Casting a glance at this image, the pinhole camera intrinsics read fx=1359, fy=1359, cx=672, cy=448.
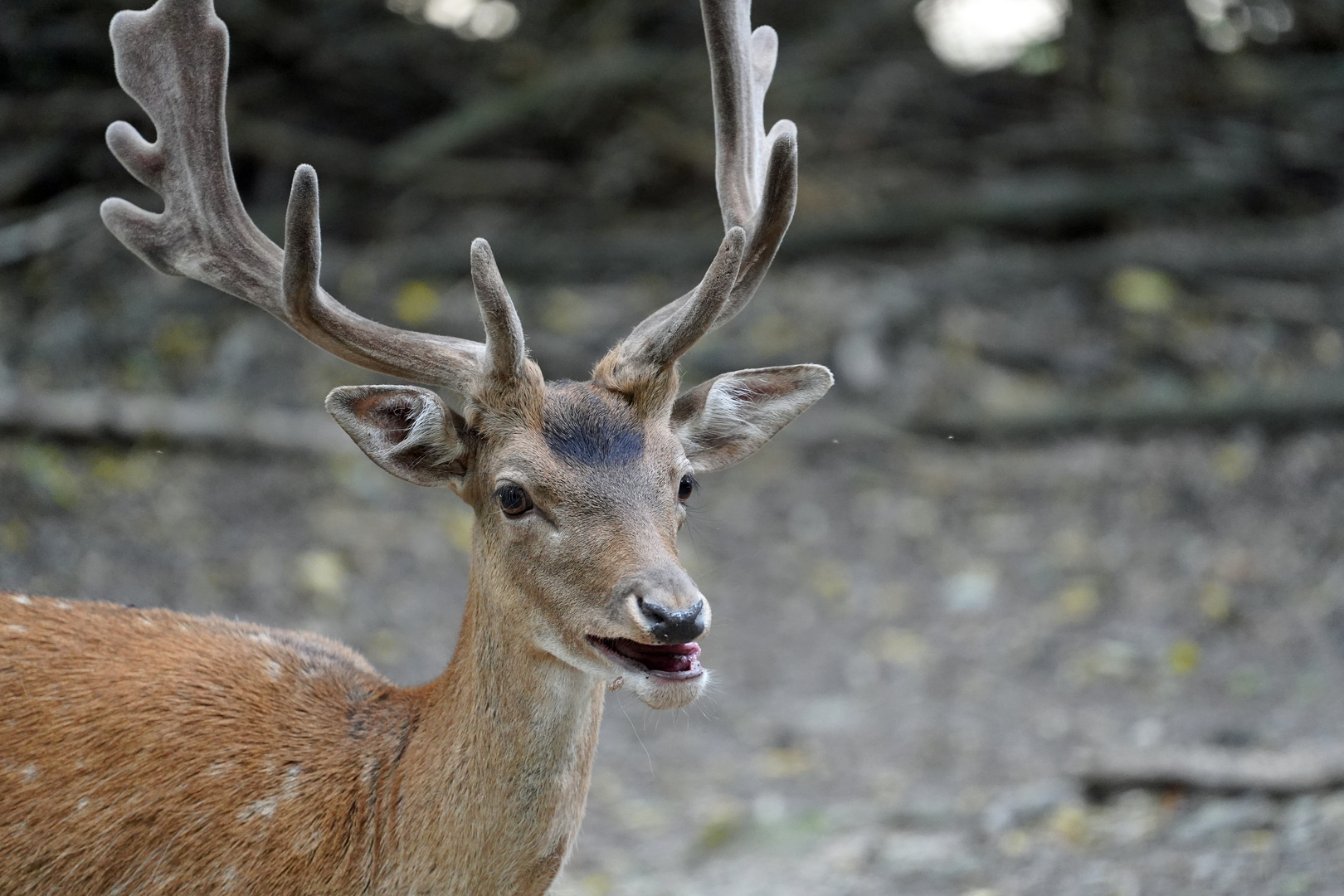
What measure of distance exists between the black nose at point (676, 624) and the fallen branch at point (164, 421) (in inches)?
225

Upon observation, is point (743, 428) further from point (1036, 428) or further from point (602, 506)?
point (1036, 428)

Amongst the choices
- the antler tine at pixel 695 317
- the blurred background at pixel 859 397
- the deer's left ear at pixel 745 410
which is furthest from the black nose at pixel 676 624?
the blurred background at pixel 859 397

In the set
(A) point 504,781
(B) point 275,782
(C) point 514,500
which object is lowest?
(B) point 275,782

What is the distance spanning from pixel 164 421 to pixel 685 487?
213 inches

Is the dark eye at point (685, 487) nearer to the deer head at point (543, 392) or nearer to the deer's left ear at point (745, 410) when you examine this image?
the deer head at point (543, 392)

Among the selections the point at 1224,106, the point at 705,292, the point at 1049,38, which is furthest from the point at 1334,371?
the point at 705,292

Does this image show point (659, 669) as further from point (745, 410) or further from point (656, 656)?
point (745, 410)

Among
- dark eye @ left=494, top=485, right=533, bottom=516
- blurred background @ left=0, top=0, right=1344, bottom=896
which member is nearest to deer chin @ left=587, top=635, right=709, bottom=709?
dark eye @ left=494, top=485, right=533, bottom=516

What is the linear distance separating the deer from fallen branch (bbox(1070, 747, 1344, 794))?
3.05 meters

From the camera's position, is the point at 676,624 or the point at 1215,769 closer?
the point at 676,624

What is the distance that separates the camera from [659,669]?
3150mm

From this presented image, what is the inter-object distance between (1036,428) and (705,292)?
689 centimetres

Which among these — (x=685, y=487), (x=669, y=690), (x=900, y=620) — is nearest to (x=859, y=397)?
(x=900, y=620)

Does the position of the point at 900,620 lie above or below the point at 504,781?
above
